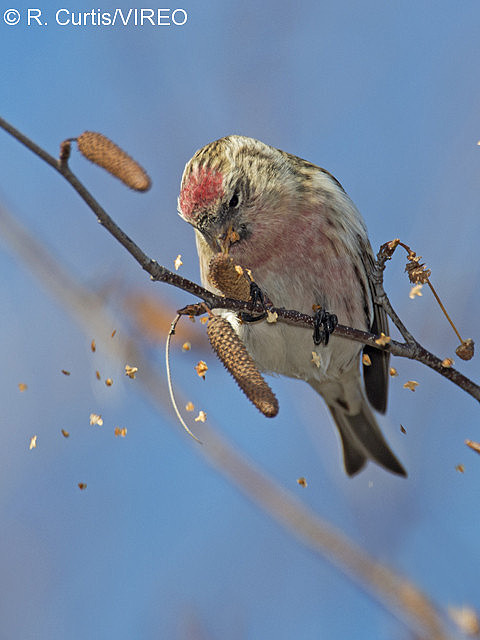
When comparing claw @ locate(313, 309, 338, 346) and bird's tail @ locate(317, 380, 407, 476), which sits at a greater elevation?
bird's tail @ locate(317, 380, 407, 476)

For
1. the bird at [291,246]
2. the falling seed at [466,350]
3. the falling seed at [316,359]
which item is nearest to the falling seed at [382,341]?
the falling seed at [466,350]

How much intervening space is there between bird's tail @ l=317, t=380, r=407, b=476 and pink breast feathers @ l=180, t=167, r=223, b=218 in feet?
4.18

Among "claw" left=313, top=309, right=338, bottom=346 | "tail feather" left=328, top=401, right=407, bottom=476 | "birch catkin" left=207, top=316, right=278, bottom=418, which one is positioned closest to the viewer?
"birch catkin" left=207, top=316, right=278, bottom=418

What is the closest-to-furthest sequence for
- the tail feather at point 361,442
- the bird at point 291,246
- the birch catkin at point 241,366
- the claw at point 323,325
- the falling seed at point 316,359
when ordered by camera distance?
the birch catkin at point 241,366 < the claw at point 323,325 < the bird at point 291,246 < the falling seed at point 316,359 < the tail feather at point 361,442

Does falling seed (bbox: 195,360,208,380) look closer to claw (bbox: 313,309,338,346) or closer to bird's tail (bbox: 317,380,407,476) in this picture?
claw (bbox: 313,309,338,346)

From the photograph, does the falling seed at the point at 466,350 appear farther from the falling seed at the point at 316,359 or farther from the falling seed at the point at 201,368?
the falling seed at the point at 316,359

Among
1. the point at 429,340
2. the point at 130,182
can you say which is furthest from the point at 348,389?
the point at 130,182

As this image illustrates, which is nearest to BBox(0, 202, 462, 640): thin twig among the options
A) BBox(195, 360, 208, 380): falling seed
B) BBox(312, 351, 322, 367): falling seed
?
BBox(195, 360, 208, 380): falling seed

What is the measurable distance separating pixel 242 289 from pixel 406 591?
33.7 inches

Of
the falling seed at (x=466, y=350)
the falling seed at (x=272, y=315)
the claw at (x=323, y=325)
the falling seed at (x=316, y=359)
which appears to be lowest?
the falling seed at (x=272, y=315)

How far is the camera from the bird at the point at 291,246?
258cm

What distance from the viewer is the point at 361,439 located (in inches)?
131

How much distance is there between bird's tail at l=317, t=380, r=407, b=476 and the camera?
10.5ft

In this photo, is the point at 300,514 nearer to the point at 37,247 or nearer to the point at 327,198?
the point at 37,247
